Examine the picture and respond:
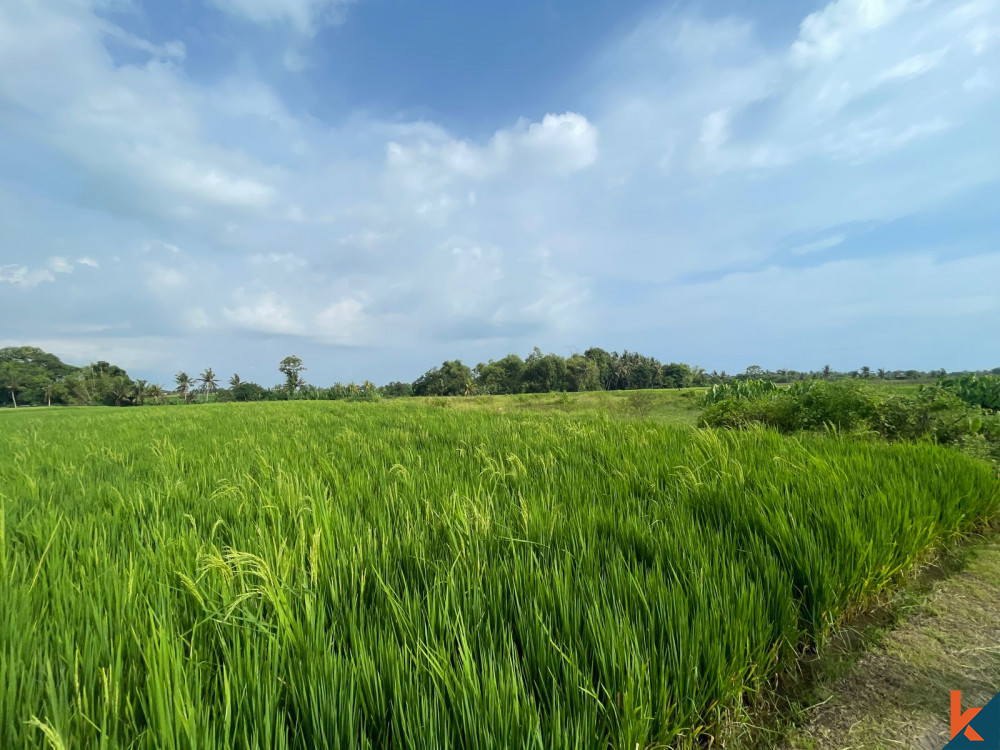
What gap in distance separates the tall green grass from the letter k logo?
0.34m

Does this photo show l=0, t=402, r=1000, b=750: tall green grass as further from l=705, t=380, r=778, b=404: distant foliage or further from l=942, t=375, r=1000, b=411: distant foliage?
l=705, t=380, r=778, b=404: distant foliage

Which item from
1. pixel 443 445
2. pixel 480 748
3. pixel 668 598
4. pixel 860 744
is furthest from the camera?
pixel 443 445

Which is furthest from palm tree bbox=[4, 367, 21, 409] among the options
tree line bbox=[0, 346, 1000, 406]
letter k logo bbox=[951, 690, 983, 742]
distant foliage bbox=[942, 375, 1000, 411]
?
distant foliage bbox=[942, 375, 1000, 411]

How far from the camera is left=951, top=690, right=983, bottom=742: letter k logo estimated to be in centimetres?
117

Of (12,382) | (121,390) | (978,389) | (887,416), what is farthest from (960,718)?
(12,382)

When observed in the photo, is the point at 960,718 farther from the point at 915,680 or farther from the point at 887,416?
the point at 887,416

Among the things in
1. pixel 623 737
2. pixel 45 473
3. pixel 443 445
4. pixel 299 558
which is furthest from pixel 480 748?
pixel 45 473

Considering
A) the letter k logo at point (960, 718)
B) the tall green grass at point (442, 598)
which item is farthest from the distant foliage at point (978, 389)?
the letter k logo at point (960, 718)

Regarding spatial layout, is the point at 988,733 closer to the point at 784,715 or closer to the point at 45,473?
the point at 784,715

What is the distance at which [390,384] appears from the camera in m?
69.6

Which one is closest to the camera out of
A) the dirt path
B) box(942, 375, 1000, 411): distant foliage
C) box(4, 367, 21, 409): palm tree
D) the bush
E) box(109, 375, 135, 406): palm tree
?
the dirt path

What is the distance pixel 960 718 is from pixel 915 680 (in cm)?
15

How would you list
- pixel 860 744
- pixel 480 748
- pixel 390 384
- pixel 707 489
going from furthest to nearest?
pixel 390 384 → pixel 707 489 → pixel 860 744 → pixel 480 748

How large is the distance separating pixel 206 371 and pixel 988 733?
93.2m
